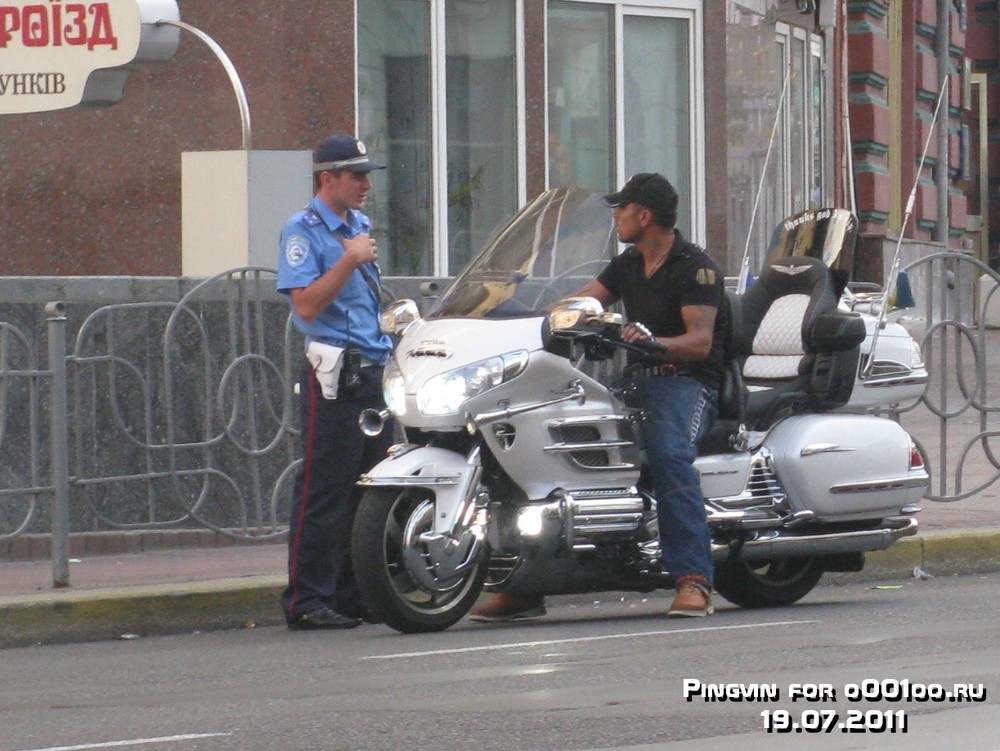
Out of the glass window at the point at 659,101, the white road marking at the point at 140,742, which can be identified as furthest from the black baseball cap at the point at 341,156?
the glass window at the point at 659,101

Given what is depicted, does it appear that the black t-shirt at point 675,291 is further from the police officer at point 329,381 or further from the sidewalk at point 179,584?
the sidewalk at point 179,584

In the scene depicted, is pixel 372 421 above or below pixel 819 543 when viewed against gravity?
above

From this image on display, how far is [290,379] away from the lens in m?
10.7

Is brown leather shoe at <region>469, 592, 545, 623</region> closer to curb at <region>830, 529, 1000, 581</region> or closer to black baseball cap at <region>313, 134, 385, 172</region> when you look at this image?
black baseball cap at <region>313, 134, 385, 172</region>

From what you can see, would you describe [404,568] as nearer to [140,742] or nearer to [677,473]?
[677,473]

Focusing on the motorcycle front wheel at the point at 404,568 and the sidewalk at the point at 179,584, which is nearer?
the motorcycle front wheel at the point at 404,568

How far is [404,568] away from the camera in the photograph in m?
8.03

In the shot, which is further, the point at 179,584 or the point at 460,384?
the point at 179,584

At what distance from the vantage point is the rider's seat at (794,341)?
9.02m

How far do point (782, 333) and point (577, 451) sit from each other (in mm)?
1370

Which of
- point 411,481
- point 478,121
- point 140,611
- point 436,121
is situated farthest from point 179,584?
point 478,121

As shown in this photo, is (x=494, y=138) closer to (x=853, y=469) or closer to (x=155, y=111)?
(x=155, y=111)

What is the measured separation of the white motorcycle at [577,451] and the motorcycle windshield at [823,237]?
0.21 metres

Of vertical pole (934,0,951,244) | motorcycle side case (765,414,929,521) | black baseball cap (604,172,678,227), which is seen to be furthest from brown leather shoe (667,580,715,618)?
vertical pole (934,0,951,244)
